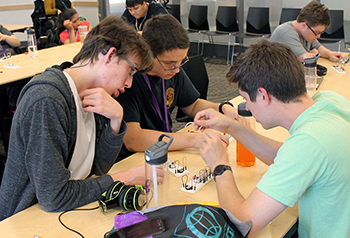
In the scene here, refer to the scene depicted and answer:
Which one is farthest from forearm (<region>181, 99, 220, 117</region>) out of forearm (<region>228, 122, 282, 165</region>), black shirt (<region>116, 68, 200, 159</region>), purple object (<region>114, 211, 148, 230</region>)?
purple object (<region>114, 211, 148, 230</region>)

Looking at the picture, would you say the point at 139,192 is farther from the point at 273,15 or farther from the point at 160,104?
the point at 273,15

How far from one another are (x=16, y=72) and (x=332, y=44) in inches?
209

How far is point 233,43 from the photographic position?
6.80 m

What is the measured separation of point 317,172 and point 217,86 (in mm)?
4298

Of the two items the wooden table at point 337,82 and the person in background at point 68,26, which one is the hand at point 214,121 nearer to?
the wooden table at point 337,82

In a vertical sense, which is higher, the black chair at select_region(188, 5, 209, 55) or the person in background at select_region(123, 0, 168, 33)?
the person in background at select_region(123, 0, 168, 33)

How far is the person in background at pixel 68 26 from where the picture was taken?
15.2ft

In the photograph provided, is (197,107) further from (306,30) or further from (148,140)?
(306,30)

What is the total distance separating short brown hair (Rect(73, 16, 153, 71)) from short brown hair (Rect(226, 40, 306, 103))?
41cm

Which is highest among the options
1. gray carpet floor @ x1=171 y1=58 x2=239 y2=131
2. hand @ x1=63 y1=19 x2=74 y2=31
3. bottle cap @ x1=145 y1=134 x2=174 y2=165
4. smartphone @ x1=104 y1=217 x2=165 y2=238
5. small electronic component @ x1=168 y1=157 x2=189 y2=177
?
hand @ x1=63 y1=19 x2=74 y2=31

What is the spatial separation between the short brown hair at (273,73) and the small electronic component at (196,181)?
388 millimetres

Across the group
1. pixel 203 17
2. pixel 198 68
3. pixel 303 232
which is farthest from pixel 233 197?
pixel 203 17

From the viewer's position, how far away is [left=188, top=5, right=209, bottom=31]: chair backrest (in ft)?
22.4

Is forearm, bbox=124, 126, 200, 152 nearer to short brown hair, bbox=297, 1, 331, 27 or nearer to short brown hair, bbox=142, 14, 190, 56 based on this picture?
short brown hair, bbox=142, 14, 190, 56
